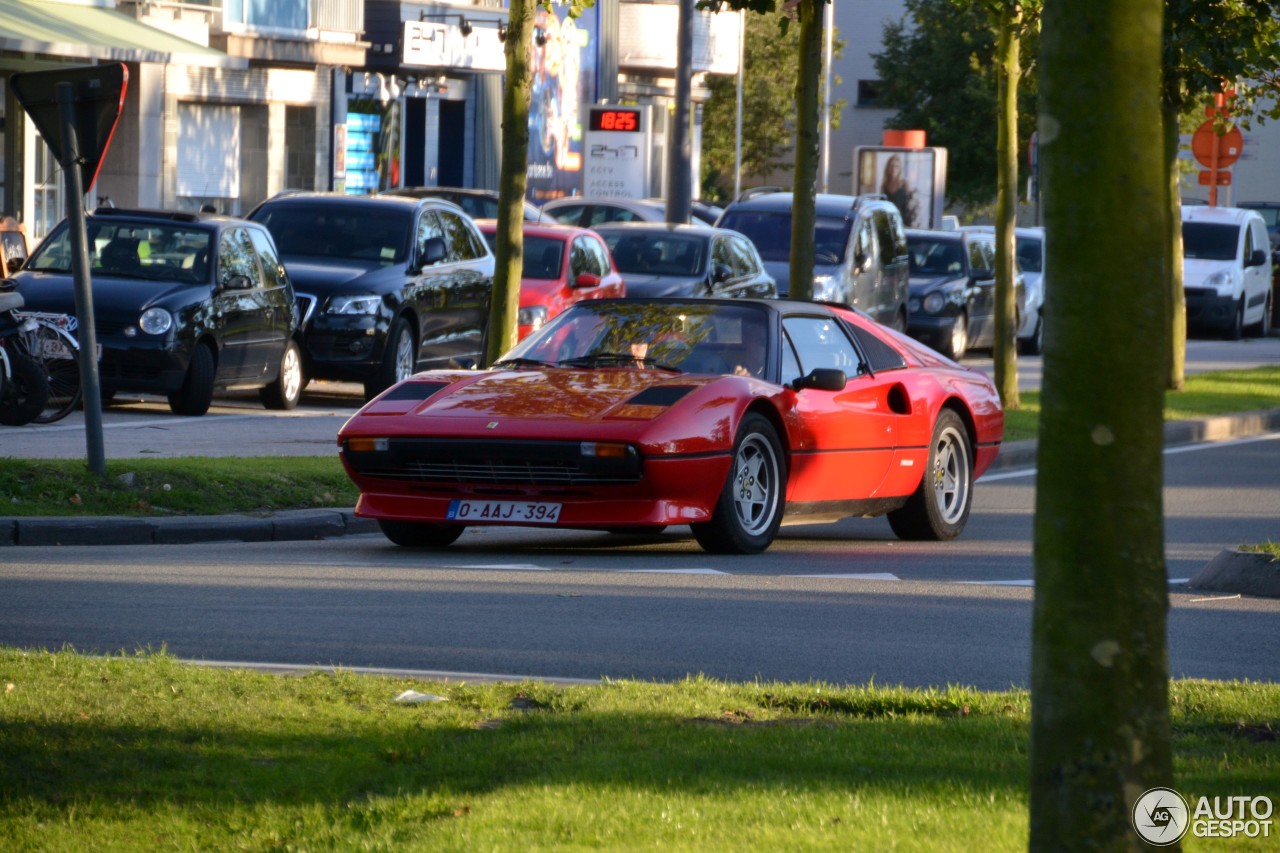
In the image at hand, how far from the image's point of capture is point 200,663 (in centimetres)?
738

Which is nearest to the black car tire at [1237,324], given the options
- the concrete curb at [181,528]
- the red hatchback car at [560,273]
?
the red hatchback car at [560,273]

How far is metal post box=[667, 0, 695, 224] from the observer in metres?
30.4

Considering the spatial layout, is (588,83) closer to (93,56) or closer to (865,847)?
(93,56)

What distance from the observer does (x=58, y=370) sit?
54.7 ft

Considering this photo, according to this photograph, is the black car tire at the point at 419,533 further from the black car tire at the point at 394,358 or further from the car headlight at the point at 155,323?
the black car tire at the point at 394,358

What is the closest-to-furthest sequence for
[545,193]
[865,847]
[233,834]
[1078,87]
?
[1078,87] → [865,847] → [233,834] → [545,193]

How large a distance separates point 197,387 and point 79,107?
5.50 meters

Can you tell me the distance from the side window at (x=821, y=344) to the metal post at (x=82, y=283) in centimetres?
394

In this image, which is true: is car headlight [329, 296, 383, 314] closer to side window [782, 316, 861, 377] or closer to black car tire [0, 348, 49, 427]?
black car tire [0, 348, 49, 427]

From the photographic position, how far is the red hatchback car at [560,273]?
21656mm

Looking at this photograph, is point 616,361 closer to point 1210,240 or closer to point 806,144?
point 806,144

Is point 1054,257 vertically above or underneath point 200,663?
above

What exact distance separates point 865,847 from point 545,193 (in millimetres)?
44889

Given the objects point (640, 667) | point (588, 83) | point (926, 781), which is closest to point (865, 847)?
point (926, 781)
